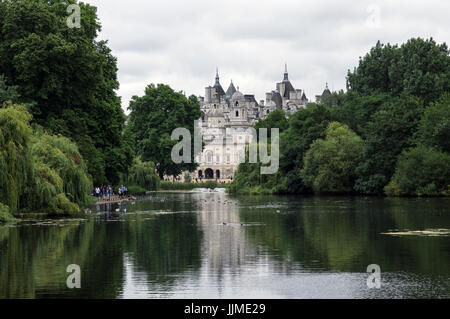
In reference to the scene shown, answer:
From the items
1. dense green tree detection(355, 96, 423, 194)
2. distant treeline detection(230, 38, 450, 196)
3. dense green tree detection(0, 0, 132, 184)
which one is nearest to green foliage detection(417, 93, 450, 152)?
distant treeline detection(230, 38, 450, 196)

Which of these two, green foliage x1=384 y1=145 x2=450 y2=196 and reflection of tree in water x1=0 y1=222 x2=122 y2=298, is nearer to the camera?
reflection of tree in water x1=0 y1=222 x2=122 y2=298

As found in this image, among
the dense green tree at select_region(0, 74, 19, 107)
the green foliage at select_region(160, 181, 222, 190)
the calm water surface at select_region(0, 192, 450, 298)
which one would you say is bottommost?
the calm water surface at select_region(0, 192, 450, 298)

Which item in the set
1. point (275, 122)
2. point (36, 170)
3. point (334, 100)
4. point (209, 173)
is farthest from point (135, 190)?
point (209, 173)

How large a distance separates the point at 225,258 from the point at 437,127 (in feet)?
130

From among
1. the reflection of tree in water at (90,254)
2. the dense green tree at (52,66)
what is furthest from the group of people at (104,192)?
the reflection of tree in water at (90,254)

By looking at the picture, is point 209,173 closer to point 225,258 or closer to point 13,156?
point 13,156

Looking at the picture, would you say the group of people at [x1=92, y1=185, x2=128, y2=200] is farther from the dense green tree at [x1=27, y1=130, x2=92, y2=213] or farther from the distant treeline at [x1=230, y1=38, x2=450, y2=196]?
the distant treeline at [x1=230, y1=38, x2=450, y2=196]

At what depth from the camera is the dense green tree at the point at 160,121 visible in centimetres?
9212

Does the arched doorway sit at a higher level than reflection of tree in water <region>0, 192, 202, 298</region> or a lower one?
higher

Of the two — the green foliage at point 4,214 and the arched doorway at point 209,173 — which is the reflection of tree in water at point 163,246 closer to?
the green foliage at point 4,214

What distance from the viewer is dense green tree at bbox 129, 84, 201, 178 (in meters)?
92.1

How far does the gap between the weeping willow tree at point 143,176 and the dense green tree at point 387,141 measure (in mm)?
21576

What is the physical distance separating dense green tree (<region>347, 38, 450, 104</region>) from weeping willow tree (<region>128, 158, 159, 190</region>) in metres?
23.2

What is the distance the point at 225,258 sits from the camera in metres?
19.5
